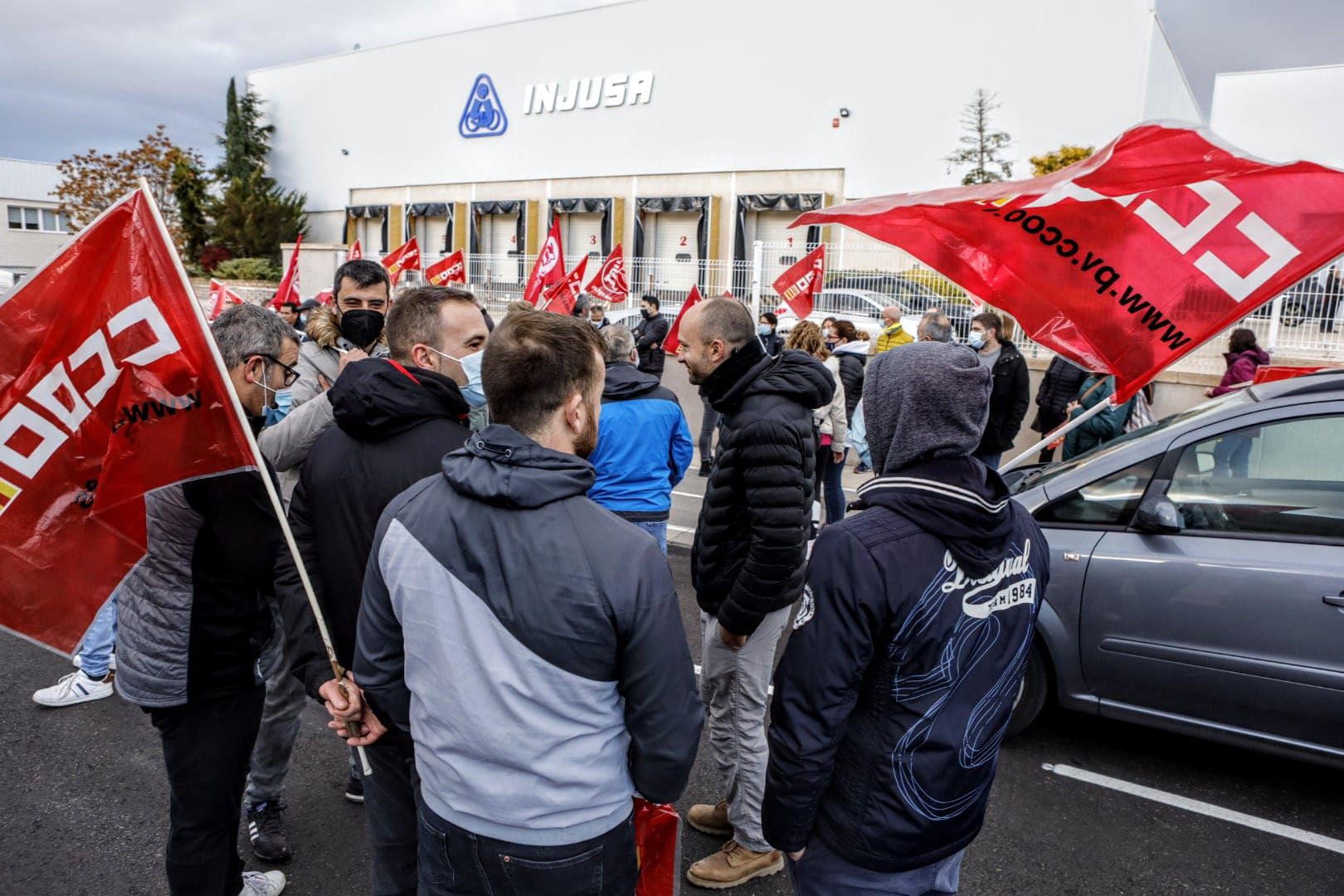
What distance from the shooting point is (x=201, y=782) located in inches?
94.3

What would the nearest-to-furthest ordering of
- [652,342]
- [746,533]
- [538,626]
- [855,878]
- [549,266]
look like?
[538,626] < [855,878] < [746,533] < [652,342] < [549,266]

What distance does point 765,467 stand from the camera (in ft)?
9.43

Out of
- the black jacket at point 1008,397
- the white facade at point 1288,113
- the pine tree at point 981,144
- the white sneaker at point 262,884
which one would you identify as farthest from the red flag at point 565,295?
the white facade at point 1288,113

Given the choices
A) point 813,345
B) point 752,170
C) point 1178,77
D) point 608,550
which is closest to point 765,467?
point 608,550

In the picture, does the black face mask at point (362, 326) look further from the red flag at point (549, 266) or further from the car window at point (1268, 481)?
the red flag at point (549, 266)

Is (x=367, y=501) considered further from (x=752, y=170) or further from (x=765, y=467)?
(x=752, y=170)

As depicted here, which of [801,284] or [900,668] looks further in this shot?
[801,284]

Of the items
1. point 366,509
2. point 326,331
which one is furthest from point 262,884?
point 326,331

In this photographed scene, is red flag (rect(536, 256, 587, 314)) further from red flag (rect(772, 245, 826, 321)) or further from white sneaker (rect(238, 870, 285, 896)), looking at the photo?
white sneaker (rect(238, 870, 285, 896))

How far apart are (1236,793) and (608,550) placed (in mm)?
3550

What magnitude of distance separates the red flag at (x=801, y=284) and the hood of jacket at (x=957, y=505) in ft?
30.5

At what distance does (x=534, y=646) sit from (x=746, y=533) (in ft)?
5.01

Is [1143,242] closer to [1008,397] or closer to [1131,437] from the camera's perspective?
[1131,437]

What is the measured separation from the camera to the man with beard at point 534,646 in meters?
1.60
